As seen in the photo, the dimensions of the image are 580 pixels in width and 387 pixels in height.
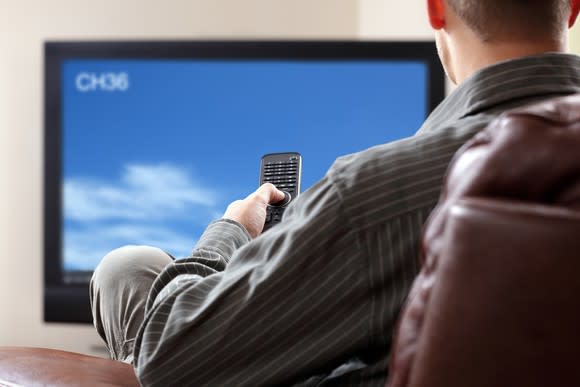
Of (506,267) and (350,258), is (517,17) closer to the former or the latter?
(350,258)

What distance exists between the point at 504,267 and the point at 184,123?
223 cm

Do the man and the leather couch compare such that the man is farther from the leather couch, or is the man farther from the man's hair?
the leather couch

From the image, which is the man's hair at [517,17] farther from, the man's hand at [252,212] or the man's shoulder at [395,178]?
the man's hand at [252,212]

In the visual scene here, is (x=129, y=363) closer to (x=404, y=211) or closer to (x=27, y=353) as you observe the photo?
(x=27, y=353)

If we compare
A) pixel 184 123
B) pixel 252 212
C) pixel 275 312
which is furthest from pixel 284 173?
pixel 184 123

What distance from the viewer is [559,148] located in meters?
0.50

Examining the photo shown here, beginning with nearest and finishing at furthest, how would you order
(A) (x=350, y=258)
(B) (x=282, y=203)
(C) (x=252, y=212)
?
1. (A) (x=350, y=258)
2. (C) (x=252, y=212)
3. (B) (x=282, y=203)

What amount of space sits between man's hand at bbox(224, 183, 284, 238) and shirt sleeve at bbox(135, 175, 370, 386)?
255mm

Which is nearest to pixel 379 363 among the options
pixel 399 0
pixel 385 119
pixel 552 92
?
pixel 552 92

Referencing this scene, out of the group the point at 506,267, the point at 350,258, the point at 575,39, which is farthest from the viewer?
the point at 575,39

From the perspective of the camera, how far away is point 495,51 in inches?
35.8

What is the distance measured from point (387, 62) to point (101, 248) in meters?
1.01

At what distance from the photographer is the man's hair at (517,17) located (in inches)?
34.8

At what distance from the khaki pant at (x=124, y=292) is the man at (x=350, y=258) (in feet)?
0.73
